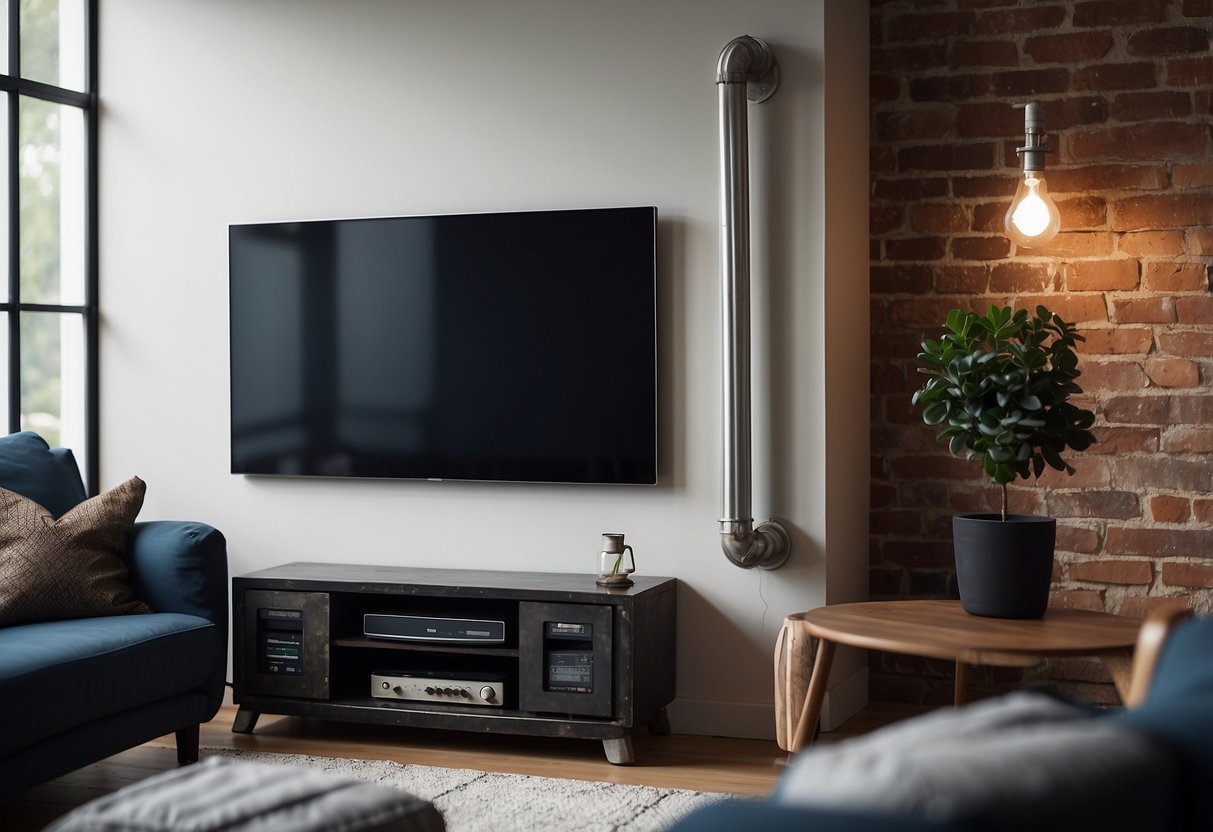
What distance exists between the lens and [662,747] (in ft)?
12.6

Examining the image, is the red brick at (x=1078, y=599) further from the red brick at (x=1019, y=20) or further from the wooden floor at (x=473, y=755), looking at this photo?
the red brick at (x=1019, y=20)

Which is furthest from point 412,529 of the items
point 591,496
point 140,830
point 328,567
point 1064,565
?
point 140,830

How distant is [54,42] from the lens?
→ 15.0 feet

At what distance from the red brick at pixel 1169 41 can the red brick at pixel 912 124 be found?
0.59 metres

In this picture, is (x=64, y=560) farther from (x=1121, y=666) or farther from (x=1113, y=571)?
(x=1113, y=571)

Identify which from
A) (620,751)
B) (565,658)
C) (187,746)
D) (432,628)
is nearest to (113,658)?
(187,746)

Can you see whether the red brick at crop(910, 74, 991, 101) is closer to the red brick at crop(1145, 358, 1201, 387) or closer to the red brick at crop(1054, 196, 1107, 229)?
the red brick at crop(1054, 196, 1107, 229)

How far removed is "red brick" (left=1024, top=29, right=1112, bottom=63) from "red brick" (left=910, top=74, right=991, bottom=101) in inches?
6.5

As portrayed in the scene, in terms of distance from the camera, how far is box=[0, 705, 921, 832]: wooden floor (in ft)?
11.4

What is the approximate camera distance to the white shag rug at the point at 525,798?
312 centimetres

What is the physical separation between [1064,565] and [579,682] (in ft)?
5.23

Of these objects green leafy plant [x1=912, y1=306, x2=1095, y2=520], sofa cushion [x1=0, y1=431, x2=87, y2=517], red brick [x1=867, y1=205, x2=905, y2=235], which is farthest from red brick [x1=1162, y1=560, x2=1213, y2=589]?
sofa cushion [x1=0, y1=431, x2=87, y2=517]

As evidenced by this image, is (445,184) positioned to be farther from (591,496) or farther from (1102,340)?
(1102,340)

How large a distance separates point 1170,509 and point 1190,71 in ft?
4.39
